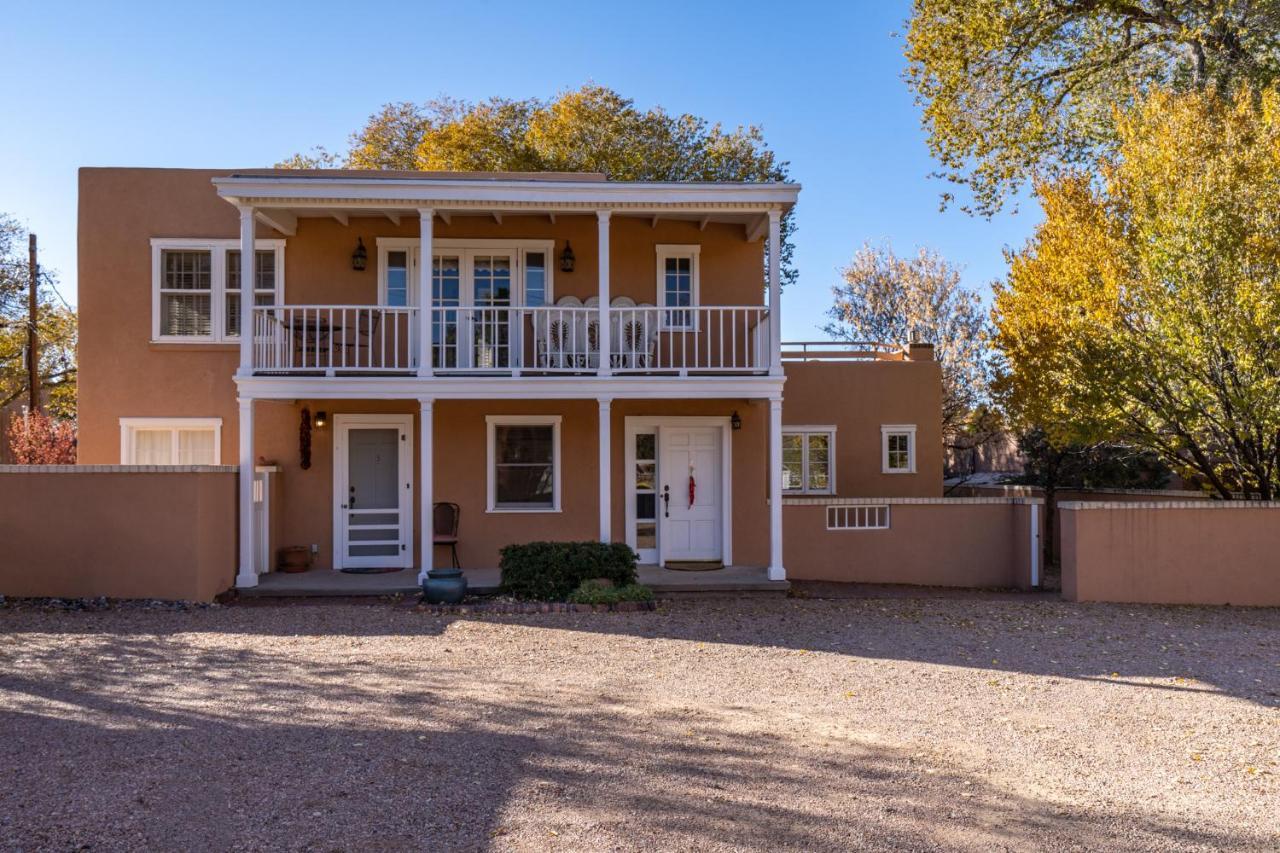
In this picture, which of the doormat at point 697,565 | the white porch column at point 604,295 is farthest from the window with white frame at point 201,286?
the doormat at point 697,565

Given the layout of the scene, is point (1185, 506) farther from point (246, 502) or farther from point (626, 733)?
point (246, 502)

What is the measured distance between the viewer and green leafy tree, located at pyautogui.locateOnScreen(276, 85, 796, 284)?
84.6 feet

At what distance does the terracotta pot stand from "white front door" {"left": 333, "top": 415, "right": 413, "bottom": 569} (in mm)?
438

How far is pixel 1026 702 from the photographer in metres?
7.44

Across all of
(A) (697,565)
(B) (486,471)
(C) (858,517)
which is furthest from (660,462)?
(C) (858,517)

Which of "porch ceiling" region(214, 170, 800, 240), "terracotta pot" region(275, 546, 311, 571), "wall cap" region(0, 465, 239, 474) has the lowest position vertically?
"terracotta pot" region(275, 546, 311, 571)

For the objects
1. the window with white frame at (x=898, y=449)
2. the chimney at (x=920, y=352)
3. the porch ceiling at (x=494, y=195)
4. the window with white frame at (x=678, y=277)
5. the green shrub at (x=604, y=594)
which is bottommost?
the green shrub at (x=604, y=594)

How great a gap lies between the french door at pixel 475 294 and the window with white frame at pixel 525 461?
36.2 inches

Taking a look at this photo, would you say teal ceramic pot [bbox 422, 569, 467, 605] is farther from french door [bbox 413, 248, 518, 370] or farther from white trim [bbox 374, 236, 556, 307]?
white trim [bbox 374, 236, 556, 307]

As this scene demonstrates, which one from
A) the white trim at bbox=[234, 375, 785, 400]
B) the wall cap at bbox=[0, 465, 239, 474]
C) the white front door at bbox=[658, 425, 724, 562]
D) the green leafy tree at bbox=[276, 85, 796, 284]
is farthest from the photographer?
the green leafy tree at bbox=[276, 85, 796, 284]

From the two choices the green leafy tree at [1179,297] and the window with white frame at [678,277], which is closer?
the green leafy tree at [1179,297]

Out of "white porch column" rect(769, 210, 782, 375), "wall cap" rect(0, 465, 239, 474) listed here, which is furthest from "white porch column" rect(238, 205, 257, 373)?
"white porch column" rect(769, 210, 782, 375)

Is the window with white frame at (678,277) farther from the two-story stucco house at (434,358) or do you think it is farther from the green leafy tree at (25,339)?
the green leafy tree at (25,339)

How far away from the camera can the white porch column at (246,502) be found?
12.1m
